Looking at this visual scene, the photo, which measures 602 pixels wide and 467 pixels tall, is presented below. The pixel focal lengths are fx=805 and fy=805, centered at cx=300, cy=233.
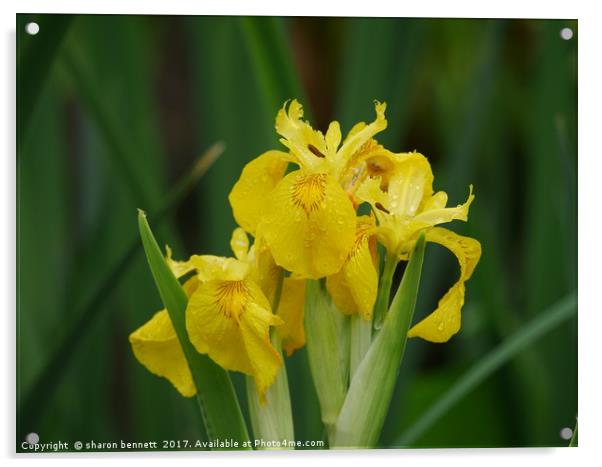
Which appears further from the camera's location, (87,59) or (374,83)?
(87,59)

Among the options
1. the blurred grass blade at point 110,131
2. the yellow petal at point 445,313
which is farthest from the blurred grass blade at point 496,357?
the blurred grass blade at point 110,131

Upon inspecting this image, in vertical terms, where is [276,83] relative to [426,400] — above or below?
above

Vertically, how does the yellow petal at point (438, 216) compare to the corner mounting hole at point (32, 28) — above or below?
below

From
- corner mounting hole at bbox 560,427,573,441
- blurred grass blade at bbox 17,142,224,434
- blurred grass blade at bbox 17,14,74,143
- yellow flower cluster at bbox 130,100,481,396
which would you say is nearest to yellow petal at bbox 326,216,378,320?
yellow flower cluster at bbox 130,100,481,396

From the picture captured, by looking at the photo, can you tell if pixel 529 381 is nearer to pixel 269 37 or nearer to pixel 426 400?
pixel 426 400

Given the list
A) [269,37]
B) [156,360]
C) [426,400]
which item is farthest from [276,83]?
[426,400]

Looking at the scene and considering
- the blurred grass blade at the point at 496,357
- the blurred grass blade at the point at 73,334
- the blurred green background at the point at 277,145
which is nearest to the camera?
the blurred grass blade at the point at 73,334

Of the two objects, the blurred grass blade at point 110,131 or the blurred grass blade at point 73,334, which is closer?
the blurred grass blade at point 73,334

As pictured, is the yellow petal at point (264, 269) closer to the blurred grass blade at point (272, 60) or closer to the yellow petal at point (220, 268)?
the yellow petal at point (220, 268)

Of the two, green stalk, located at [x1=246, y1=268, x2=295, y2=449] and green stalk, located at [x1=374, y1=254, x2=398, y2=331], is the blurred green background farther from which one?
green stalk, located at [x1=374, y1=254, x2=398, y2=331]
